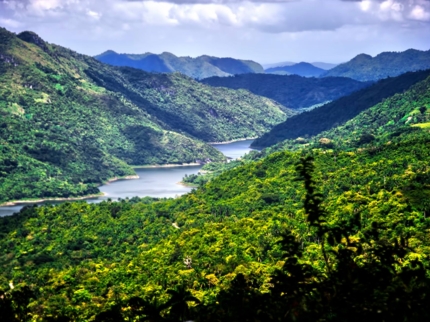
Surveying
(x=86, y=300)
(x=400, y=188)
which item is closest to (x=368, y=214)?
(x=400, y=188)

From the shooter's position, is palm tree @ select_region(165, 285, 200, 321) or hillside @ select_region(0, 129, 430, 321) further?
hillside @ select_region(0, 129, 430, 321)

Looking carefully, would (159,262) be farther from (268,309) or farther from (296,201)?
(268,309)

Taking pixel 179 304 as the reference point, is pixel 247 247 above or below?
below

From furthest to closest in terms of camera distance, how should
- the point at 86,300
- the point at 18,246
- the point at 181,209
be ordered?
the point at 181,209, the point at 18,246, the point at 86,300

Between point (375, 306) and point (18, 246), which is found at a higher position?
point (375, 306)

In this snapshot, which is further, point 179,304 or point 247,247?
point 247,247

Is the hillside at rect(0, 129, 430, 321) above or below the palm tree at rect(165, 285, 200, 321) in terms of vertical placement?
below

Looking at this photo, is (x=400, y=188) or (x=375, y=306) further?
(x=400, y=188)

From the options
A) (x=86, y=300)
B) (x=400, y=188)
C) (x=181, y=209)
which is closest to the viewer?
(x=86, y=300)

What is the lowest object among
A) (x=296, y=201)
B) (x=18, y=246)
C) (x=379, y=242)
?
(x=18, y=246)
